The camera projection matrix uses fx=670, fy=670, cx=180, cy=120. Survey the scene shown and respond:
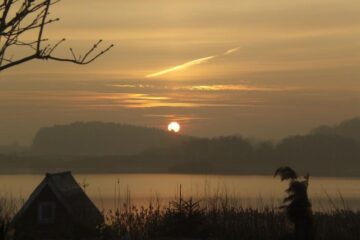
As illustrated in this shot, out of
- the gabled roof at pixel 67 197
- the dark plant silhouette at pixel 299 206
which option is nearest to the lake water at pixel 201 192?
the gabled roof at pixel 67 197

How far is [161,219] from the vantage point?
1461 centimetres

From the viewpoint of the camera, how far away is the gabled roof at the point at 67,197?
1595 centimetres

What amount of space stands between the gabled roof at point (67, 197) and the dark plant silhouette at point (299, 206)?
5.83m

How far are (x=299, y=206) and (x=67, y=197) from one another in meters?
7.38

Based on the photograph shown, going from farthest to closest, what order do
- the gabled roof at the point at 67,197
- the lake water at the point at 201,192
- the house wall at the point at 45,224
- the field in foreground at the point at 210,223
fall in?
the lake water at the point at 201,192 → the gabled roof at the point at 67,197 → the house wall at the point at 45,224 → the field in foreground at the point at 210,223

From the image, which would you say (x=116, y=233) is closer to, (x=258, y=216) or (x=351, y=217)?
(x=258, y=216)

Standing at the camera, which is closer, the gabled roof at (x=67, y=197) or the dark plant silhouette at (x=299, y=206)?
the dark plant silhouette at (x=299, y=206)

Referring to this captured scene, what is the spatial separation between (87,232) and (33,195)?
3876mm

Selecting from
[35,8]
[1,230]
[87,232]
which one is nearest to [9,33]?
[35,8]

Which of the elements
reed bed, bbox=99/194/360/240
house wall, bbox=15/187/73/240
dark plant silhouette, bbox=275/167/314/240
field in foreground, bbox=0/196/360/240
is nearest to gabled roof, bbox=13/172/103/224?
house wall, bbox=15/187/73/240

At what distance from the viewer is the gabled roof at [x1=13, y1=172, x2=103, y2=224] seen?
15953 millimetres

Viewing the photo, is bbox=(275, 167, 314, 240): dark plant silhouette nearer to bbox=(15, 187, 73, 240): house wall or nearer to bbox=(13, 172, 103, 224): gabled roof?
bbox=(13, 172, 103, 224): gabled roof

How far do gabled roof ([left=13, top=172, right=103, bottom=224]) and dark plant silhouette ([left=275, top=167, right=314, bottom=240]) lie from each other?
5834 mm

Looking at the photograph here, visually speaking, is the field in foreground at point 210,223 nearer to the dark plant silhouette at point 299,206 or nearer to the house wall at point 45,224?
the house wall at point 45,224
